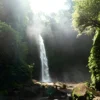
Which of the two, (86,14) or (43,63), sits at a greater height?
(43,63)

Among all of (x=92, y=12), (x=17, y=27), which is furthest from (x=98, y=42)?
(x=17, y=27)

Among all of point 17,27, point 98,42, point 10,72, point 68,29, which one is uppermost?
point 68,29

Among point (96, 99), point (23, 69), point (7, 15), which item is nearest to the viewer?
point (96, 99)

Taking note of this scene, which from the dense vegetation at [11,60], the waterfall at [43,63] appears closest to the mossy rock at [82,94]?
the dense vegetation at [11,60]

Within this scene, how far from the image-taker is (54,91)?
1212 inches

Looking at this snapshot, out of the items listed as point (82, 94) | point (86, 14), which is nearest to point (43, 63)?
point (86, 14)

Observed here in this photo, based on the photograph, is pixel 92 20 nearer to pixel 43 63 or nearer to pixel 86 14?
pixel 86 14

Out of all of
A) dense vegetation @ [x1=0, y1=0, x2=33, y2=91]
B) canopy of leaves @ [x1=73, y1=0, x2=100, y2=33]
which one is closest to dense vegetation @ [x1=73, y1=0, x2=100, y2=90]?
canopy of leaves @ [x1=73, y1=0, x2=100, y2=33]

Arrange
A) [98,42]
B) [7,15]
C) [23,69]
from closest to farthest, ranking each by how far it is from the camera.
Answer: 1. [98,42]
2. [23,69]
3. [7,15]

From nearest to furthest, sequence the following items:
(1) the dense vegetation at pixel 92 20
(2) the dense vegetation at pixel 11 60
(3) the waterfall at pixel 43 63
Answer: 1. (1) the dense vegetation at pixel 92 20
2. (2) the dense vegetation at pixel 11 60
3. (3) the waterfall at pixel 43 63

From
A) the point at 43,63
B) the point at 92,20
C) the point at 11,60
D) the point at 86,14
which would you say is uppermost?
the point at 43,63

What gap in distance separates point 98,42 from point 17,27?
1764cm

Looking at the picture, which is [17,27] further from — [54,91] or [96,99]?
[96,99]

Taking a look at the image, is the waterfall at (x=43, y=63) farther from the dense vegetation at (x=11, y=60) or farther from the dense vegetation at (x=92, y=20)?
the dense vegetation at (x=92, y=20)
